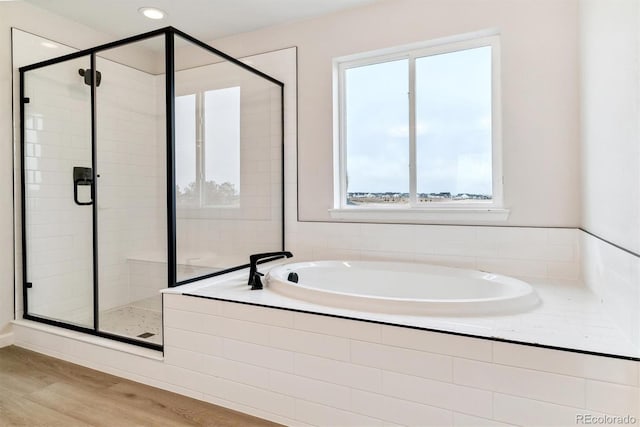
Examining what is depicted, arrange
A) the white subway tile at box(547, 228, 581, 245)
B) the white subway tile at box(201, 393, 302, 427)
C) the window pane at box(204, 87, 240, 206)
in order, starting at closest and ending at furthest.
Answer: the white subway tile at box(201, 393, 302, 427)
the white subway tile at box(547, 228, 581, 245)
the window pane at box(204, 87, 240, 206)

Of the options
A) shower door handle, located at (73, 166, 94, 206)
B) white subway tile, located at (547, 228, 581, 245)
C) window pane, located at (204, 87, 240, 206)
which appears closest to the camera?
white subway tile, located at (547, 228, 581, 245)

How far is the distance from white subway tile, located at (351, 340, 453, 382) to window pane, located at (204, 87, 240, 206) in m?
1.86

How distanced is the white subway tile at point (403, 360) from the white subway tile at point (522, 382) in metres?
0.05

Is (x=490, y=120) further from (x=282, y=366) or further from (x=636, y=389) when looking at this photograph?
(x=282, y=366)

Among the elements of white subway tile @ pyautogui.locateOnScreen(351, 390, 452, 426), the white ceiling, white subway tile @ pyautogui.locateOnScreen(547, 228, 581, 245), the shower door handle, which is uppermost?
the white ceiling

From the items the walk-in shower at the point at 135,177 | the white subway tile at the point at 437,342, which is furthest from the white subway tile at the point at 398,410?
the walk-in shower at the point at 135,177

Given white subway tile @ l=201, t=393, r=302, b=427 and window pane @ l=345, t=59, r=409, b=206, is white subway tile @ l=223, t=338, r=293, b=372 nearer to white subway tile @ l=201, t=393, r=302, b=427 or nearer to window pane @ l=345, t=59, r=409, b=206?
white subway tile @ l=201, t=393, r=302, b=427

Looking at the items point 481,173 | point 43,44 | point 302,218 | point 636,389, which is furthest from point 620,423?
point 43,44

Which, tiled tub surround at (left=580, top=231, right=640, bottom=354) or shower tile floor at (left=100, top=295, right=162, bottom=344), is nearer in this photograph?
tiled tub surround at (left=580, top=231, right=640, bottom=354)

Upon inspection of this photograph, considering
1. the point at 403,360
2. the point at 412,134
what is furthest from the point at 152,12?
the point at 403,360

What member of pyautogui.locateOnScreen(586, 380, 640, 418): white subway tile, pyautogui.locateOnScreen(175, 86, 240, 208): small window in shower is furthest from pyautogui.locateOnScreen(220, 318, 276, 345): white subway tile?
pyautogui.locateOnScreen(586, 380, 640, 418): white subway tile

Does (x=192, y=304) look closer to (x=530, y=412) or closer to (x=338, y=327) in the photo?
(x=338, y=327)

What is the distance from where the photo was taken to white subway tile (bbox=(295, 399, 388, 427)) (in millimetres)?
1495

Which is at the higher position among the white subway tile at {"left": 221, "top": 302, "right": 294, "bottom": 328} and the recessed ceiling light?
the recessed ceiling light
